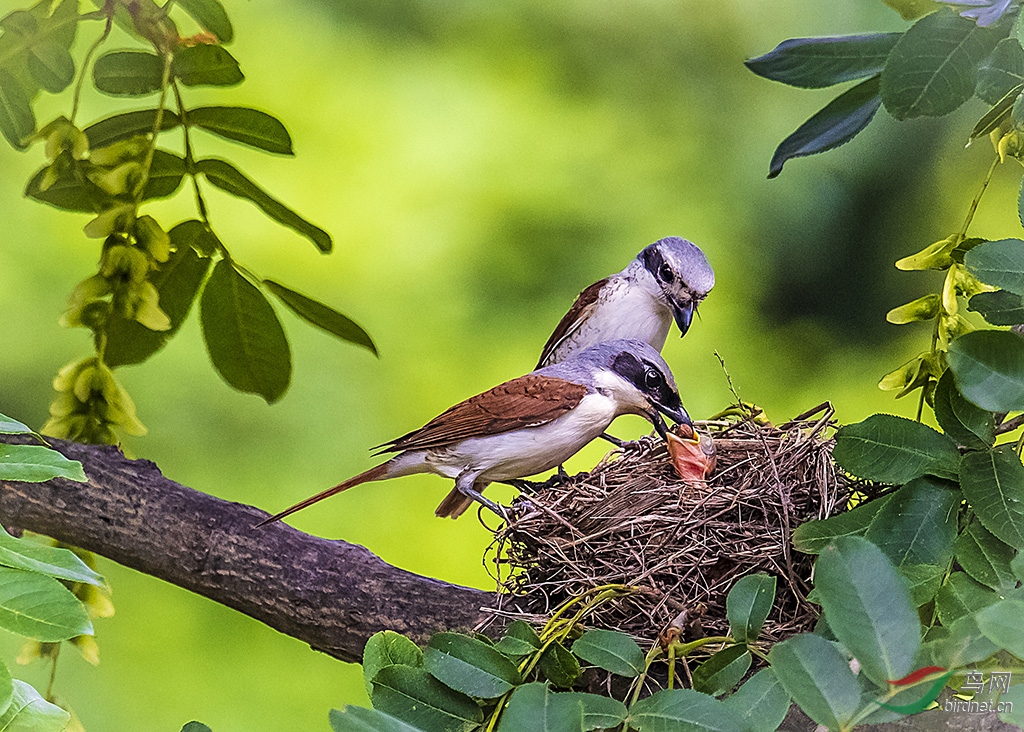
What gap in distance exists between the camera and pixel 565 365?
947mm

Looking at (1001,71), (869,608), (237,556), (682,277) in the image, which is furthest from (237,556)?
(1001,71)

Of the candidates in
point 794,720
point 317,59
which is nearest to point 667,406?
point 794,720

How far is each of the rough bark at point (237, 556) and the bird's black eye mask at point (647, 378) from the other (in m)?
0.26

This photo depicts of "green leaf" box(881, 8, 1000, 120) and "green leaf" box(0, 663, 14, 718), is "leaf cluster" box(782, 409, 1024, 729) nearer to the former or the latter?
"green leaf" box(881, 8, 1000, 120)

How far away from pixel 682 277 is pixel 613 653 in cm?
51

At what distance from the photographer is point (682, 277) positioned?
100cm

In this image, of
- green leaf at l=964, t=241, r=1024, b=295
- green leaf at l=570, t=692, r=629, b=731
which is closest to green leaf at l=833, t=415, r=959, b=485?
green leaf at l=964, t=241, r=1024, b=295

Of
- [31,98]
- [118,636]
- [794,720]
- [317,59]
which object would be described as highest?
[317,59]

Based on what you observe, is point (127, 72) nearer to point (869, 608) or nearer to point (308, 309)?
point (308, 309)

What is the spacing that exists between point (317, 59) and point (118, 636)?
0.93 metres

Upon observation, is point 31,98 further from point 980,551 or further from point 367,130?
point 980,551

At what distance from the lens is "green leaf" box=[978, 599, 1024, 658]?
393 millimetres

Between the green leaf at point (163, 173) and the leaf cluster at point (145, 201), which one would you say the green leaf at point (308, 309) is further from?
the green leaf at point (163, 173)

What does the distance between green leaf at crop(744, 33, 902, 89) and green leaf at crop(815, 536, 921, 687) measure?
0.46 meters
